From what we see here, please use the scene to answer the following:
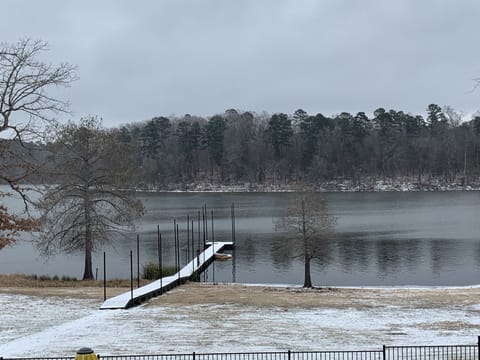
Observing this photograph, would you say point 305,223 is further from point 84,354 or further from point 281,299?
point 84,354

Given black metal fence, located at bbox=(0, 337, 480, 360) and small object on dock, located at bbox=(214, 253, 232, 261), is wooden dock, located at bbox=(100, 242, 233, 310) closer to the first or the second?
small object on dock, located at bbox=(214, 253, 232, 261)

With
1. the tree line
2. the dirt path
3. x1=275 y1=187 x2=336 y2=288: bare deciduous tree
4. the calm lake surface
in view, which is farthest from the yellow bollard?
the tree line

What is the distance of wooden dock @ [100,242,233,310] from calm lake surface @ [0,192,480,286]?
1.46 metres

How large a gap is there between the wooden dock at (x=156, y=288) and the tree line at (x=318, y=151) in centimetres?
9803

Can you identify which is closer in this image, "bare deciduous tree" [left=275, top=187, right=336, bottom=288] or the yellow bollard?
the yellow bollard

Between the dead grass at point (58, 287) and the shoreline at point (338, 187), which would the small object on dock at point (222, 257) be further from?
the shoreline at point (338, 187)

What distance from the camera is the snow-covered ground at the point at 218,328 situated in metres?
15.4

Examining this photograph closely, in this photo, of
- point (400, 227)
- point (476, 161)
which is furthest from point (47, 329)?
point (476, 161)

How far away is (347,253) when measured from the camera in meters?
52.0

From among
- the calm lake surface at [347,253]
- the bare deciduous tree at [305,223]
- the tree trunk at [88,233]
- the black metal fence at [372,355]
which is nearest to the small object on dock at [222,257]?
the calm lake surface at [347,253]

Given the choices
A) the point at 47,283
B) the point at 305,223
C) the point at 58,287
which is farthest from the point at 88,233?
the point at 305,223

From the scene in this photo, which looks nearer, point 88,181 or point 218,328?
point 218,328

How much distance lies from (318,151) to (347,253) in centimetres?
10689

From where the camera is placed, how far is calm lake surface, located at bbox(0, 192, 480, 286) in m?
43.2
